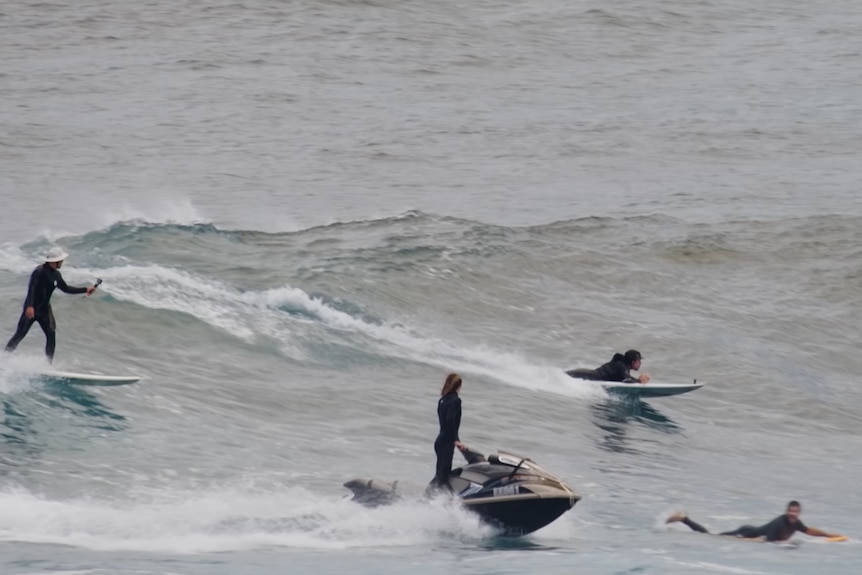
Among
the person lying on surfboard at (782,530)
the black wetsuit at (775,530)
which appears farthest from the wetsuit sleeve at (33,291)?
the black wetsuit at (775,530)

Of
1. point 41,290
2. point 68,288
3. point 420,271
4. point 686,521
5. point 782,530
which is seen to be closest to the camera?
point 782,530

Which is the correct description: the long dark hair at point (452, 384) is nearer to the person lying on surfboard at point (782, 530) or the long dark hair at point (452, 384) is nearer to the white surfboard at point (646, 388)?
the person lying on surfboard at point (782, 530)

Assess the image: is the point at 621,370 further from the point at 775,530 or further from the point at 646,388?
the point at 775,530

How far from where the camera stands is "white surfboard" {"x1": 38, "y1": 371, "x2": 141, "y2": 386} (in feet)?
58.4

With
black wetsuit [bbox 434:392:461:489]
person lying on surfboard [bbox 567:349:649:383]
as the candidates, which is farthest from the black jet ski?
person lying on surfboard [bbox 567:349:649:383]

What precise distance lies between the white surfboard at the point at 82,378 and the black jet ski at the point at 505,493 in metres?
4.80

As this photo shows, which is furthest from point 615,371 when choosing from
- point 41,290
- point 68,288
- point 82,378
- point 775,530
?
point 41,290

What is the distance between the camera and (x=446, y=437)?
14.1 meters

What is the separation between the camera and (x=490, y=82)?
5284 cm

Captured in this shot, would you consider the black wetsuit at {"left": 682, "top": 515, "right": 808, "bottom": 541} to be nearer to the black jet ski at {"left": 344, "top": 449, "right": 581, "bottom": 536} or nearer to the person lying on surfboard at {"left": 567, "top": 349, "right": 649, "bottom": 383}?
the black jet ski at {"left": 344, "top": 449, "right": 581, "bottom": 536}

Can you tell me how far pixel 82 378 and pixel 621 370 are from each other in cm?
804

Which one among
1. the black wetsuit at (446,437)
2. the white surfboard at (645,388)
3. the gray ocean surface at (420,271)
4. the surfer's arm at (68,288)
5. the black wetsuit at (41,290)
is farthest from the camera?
the white surfboard at (645,388)

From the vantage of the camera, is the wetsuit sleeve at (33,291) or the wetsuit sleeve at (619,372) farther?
the wetsuit sleeve at (619,372)

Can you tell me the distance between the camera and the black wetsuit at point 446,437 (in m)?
14.0
